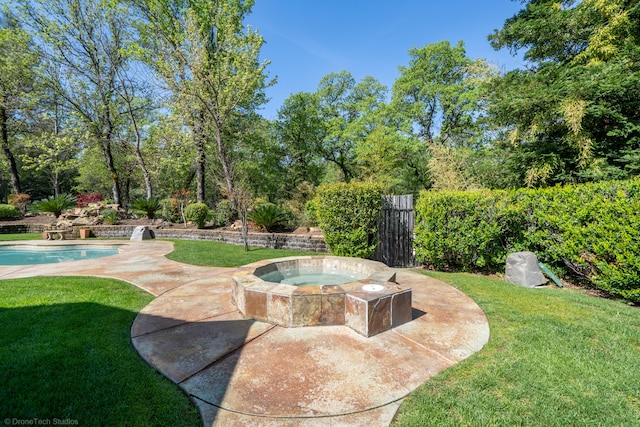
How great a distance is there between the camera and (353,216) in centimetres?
577

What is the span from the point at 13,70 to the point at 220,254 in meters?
15.2

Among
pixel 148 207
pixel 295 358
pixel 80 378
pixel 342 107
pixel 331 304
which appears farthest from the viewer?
pixel 342 107

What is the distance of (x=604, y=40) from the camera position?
722cm

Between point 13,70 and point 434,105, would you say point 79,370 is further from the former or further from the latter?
point 434,105

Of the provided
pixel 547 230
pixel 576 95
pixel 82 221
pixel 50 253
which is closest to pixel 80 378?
pixel 547 230

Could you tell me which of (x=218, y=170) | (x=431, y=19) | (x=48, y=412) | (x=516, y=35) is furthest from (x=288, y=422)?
(x=218, y=170)

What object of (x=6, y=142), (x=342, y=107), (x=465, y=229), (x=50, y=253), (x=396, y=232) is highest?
(x=342, y=107)

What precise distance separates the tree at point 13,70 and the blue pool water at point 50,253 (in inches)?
346

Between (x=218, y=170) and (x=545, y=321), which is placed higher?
(x=218, y=170)

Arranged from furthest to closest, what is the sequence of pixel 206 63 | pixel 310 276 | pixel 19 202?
pixel 19 202
pixel 206 63
pixel 310 276

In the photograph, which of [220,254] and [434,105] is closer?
[220,254]

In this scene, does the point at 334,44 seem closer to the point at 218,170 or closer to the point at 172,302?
the point at 218,170

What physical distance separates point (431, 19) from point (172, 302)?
1247 cm

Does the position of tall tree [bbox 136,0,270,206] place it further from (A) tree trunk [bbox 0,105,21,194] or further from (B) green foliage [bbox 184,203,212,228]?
(A) tree trunk [bbox 0,105,21,194]
